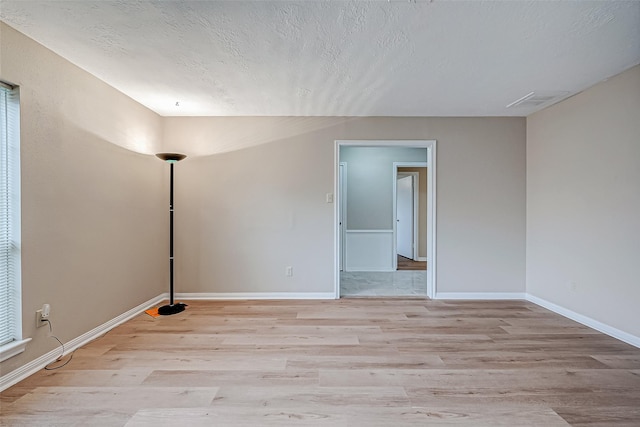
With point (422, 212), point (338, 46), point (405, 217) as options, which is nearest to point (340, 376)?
point (338, 46)

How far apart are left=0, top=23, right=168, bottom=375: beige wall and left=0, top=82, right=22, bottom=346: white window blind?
0.04 meters

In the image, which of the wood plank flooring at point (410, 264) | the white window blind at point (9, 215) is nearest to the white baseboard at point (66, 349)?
the white window blind at point (9, 215)

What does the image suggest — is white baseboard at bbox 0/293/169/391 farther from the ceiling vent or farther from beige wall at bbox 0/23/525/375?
the ceiling vent

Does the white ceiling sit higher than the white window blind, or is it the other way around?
the white ceiling

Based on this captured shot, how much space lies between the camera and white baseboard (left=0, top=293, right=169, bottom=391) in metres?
1.87

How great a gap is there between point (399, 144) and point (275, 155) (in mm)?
1624

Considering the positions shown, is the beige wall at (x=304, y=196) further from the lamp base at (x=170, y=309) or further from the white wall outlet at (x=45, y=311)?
the white wall outlet at (x=45, y=311)

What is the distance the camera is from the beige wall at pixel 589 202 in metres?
2.46

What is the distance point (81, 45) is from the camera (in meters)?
2.10

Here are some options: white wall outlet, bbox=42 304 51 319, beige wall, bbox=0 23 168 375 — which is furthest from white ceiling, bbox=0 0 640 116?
Result: white wall outlet, bbox=42 304 51 319

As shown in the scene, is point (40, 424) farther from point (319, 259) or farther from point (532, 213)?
point (532, 213)

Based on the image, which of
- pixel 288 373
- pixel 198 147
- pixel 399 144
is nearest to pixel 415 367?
pixel 288 373

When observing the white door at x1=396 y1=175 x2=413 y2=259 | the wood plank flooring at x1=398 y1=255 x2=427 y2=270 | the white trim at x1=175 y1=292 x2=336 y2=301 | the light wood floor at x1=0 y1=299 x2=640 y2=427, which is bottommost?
the light wood floor at x1=0 y1=299 x2=640 y2=427

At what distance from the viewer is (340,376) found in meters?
1.97
